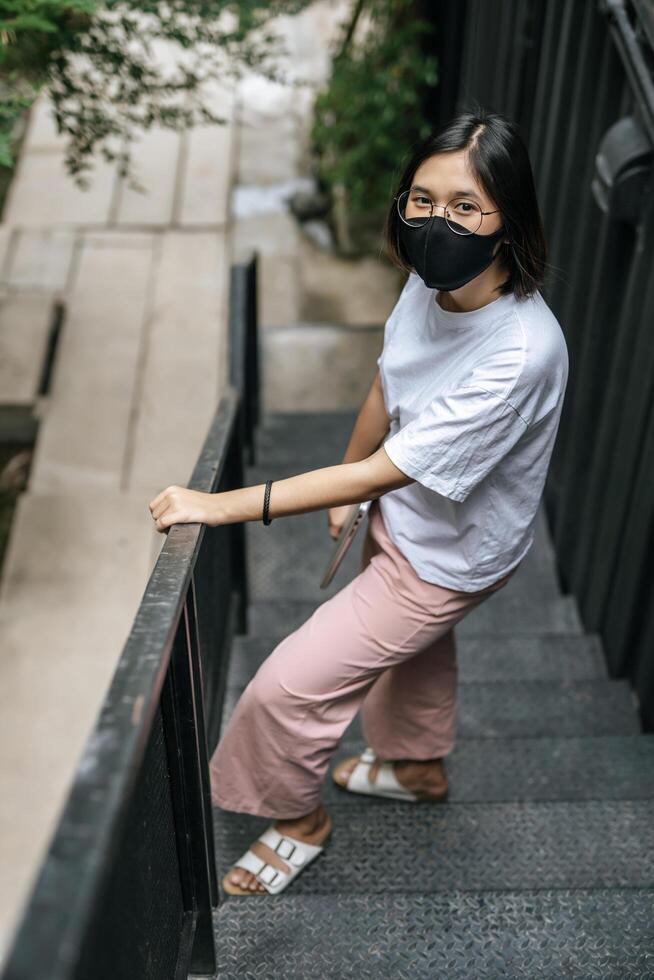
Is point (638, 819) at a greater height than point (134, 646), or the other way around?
point (134, 646)

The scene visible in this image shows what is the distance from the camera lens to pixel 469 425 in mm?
1625

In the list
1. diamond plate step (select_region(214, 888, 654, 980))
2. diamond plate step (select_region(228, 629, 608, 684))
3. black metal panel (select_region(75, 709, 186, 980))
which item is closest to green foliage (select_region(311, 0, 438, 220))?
diamond plate step (select_region(228, 629, 608, 684))

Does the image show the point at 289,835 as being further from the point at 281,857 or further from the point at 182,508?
the point at 182,508

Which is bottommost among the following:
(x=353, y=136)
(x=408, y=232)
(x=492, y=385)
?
(x=492, y=385)

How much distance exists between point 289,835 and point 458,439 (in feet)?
3.19

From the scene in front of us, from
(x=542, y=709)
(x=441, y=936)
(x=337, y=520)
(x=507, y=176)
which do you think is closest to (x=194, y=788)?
(x=441, y=936)

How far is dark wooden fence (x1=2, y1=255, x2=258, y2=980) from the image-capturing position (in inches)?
35.7

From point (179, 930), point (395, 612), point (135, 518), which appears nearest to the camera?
point (179, 930)

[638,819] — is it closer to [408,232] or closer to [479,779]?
[479,779]

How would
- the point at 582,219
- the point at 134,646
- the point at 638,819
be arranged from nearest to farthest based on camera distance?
the point at 134,646
the point at 638,819
the point at 582,219

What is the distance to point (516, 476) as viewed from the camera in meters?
1.79

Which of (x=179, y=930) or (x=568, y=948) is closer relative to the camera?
(x=179, y=930)

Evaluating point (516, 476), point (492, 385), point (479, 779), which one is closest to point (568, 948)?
point (479, 779)

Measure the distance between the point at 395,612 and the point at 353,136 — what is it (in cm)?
522
